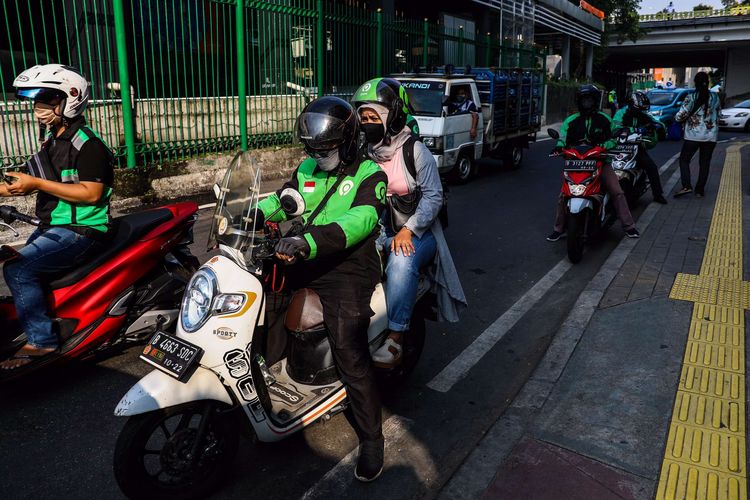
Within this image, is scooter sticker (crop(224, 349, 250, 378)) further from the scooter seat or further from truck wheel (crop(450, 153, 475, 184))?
truck wheel (crop(450, 153, 475, 184))

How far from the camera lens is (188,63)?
997cm

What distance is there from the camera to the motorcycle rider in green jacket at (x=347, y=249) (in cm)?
289

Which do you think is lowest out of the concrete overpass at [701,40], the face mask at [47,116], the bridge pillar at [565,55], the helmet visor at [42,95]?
the face mask at [47,116]

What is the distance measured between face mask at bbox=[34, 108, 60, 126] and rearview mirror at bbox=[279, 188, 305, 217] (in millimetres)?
1715

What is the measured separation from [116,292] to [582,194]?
486cm

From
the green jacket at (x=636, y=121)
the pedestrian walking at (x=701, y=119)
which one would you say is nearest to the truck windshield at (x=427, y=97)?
the green jacket at (x=636, y=121)

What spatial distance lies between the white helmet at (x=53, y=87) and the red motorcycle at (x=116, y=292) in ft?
2.24

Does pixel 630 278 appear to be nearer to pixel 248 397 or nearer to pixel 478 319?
pixel 478 319

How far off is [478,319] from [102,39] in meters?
7.10

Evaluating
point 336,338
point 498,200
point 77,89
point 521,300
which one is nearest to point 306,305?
point 336,338

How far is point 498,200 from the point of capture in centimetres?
1009

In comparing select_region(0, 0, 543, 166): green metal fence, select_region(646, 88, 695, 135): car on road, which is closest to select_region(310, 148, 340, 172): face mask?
select_region(0, 0, 543, 166): green metal fence

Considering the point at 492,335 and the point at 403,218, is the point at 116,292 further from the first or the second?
the point at 492,335

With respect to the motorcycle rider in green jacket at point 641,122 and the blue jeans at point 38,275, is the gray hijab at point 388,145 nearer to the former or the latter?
the blue jeans at point 38,275
